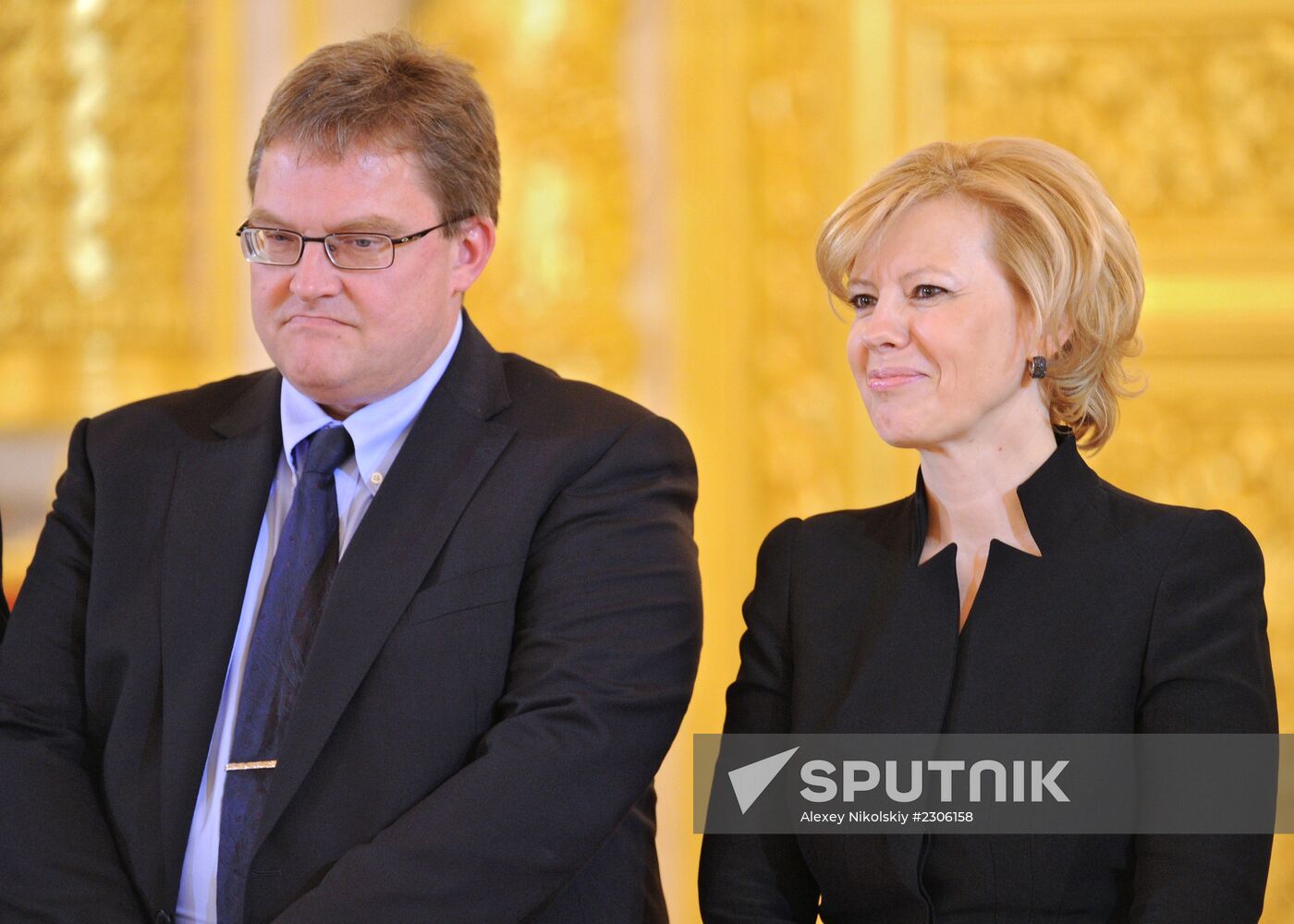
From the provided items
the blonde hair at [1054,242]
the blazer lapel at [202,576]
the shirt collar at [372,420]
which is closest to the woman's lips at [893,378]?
the blonde hair at [1054,242]

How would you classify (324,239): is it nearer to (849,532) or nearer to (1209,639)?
(849,532)

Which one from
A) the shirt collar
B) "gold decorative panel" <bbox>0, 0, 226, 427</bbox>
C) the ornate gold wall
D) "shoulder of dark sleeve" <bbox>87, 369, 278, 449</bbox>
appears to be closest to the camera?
the shirt collar

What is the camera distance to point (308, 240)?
1908mm

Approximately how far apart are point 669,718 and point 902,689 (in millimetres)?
281

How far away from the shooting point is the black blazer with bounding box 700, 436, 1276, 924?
5.29 feet

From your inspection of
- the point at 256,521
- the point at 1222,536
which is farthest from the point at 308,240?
the point at 1222,536

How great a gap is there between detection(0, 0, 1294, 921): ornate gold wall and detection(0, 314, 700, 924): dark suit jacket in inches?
66.1

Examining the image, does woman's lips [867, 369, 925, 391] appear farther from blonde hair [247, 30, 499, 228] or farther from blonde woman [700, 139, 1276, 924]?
blonde hair [247, 30, 499, 228]

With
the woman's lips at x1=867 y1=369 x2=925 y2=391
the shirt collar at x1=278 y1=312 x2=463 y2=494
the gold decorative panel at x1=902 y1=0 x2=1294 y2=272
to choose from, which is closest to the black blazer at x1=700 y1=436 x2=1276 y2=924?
the woman's lips at x1=867 y1=369 x2=925 y2=391

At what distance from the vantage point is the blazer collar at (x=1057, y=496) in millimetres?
1743

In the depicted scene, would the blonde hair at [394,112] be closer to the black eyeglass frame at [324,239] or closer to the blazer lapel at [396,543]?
the black eyeglass frame at [324,239]

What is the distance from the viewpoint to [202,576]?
1950 millimetres

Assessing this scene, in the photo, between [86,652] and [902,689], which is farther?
[86,652]

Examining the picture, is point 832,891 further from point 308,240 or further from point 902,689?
point 308,240
